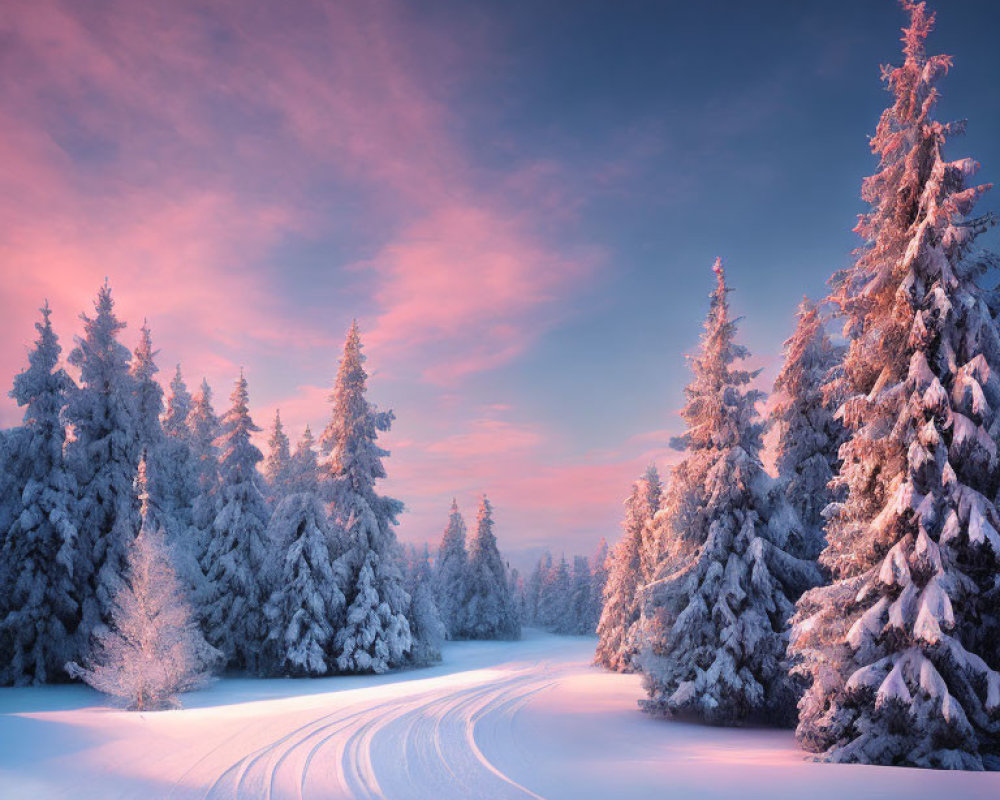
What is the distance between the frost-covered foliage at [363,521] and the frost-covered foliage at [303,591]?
973mm

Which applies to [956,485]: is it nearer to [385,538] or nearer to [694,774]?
[694,774]

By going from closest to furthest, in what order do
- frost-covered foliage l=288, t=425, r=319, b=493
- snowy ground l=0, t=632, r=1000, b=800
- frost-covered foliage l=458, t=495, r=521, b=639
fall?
snowy ground l=0, t=632, r=1000, b=800, frost-covered foliage l=288, t=425, r=319, b=493, frost-covered foliage l=458, t=495, r=521, b=639

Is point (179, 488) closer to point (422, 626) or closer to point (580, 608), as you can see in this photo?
point (422, 626)

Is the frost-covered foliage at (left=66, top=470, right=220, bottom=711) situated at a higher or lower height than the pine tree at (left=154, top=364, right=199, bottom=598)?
lower

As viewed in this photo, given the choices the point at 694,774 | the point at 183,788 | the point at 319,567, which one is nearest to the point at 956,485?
the point at 694,774

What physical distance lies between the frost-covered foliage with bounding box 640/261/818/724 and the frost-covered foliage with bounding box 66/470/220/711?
16479 millimetres

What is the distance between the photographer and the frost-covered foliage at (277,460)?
49000 mm

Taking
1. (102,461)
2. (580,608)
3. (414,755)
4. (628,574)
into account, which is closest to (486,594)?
(580,608)

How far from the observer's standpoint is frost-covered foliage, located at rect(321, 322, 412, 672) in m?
31.3

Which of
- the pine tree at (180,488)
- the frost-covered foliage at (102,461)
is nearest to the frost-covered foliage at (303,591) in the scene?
the pine tree at (180,488)

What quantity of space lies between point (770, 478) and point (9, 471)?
31.3m

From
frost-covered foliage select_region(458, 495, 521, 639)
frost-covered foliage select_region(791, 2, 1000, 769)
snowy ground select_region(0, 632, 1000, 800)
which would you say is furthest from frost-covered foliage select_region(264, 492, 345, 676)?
frost-covered foliage select_region(458, 495, 521, 639)

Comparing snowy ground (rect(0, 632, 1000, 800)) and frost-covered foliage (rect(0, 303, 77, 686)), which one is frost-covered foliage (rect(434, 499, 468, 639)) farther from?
snowy ground (rect(0, 632, 1000, 800))

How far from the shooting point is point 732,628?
17.6 meters
